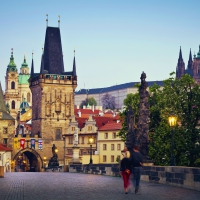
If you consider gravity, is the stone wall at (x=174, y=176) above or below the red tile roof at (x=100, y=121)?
below

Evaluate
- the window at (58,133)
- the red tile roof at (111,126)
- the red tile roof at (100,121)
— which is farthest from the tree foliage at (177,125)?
the window at (58,133)

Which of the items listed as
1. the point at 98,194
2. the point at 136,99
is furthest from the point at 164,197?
the point at 136,99

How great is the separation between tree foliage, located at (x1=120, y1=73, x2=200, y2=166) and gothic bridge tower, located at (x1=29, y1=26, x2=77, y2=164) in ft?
211

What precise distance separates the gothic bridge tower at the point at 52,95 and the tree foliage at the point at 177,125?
64420 millimetres

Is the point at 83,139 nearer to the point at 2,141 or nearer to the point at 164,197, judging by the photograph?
the point at 2,141

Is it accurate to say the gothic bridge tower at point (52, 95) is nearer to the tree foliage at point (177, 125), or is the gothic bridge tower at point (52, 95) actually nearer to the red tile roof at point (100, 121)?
the red tile roof at point (100, 121)

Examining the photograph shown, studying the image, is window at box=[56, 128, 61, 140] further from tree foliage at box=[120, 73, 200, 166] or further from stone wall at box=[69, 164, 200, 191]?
stone wall at box=[69, 164, 200, 191]

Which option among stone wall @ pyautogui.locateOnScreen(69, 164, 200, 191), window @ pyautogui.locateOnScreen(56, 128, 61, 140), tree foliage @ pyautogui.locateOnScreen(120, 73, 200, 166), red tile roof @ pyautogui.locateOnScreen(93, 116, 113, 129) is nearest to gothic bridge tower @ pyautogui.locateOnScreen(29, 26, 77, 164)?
window @ pyautogui.locateOnScreen(56, 128, 61, 140)

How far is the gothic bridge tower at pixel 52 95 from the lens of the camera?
129 metres

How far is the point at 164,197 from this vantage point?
66.6 feet

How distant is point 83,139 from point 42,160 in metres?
12.7

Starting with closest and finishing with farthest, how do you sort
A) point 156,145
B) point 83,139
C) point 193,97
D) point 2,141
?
point 156,145, point 193,97, point 83,139, point 2,141

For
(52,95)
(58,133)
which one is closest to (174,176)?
(58,133)

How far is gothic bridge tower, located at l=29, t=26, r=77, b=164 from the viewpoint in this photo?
129 metres
